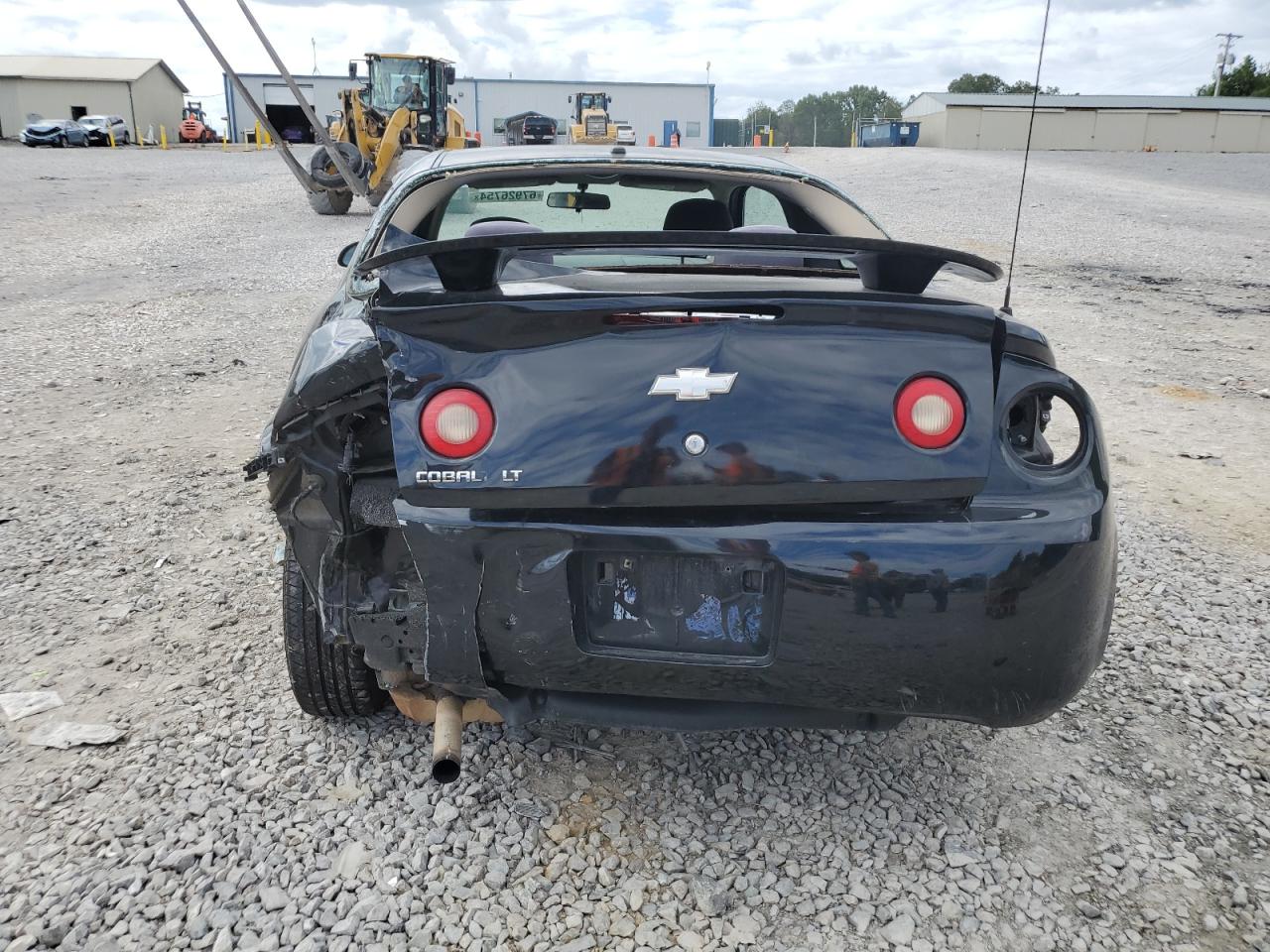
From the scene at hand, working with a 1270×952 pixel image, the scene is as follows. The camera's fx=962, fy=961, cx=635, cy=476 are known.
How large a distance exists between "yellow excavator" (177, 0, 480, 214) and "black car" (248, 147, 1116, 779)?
2826 mm

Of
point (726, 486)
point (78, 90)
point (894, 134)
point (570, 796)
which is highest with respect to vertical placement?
point (78, 90)

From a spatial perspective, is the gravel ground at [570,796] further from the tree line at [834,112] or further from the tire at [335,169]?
the tree line at [834,112]

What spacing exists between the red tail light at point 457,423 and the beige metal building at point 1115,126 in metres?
52.1

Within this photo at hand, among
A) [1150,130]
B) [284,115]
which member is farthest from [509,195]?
[1150,130]

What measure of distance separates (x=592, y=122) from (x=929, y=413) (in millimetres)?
38100

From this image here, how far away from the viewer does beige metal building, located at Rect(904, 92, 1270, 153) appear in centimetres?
4888

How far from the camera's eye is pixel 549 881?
7.04ft

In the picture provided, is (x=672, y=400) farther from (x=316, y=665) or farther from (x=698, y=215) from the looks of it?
(x=698, y=215)

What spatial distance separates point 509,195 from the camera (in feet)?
11.1

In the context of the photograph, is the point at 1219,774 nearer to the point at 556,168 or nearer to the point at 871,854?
the point at 871,854

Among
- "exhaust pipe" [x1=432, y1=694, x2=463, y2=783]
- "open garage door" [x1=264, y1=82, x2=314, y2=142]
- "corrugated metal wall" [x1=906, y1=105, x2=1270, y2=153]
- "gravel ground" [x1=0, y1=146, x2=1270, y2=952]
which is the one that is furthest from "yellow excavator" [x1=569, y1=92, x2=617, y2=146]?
"exhaust pipe" [x1=432, y1=694, x2=463, y2=783]

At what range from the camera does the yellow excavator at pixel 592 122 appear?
1468 inches

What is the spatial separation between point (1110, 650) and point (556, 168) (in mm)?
2422

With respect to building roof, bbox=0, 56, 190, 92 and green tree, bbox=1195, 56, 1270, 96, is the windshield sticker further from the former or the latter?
green tree, bbox=1195, 56, 1270, 96
